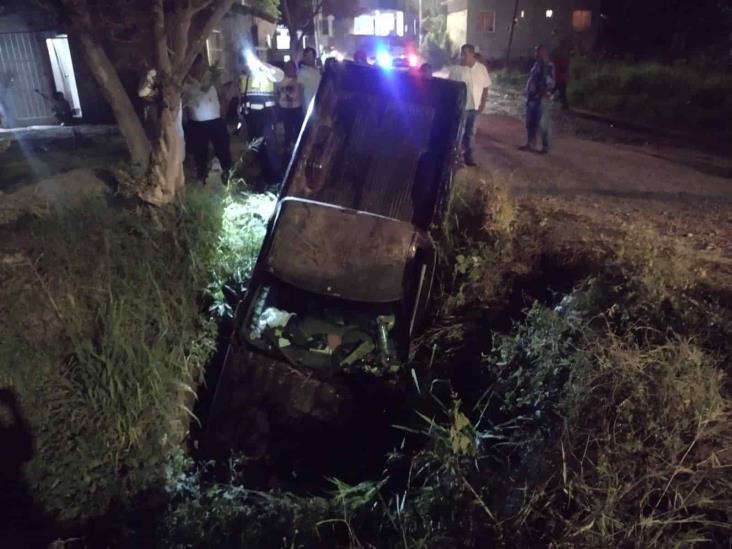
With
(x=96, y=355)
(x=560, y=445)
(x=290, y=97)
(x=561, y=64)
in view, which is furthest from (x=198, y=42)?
(x=561, y=64)

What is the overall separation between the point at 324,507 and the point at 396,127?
329cm

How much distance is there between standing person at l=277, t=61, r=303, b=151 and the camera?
7516 mm

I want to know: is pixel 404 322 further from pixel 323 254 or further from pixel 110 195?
pixel 110 195

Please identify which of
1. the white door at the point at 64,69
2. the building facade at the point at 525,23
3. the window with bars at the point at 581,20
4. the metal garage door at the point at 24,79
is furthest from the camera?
the window with bars at the point at 581,20

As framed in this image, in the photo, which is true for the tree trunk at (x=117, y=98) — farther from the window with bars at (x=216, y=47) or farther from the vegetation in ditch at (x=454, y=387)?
the window with bars at (x=216, y=47)

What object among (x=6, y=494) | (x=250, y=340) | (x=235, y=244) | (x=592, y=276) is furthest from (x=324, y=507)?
(x=235, y=244)

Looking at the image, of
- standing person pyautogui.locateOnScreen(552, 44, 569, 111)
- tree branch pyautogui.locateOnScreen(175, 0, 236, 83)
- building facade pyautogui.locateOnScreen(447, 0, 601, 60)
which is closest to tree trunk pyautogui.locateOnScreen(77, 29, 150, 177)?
tree branch pyautogui.locateOnScreen(175, 0, 236, 83)

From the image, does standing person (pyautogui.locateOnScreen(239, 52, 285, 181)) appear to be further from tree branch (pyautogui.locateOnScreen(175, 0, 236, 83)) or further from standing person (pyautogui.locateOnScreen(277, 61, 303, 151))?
tree branch (pyautogui.locateOnScreen(175, 0, 236, 83))

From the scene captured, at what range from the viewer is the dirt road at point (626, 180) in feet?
16.8

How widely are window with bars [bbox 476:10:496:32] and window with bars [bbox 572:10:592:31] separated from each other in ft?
12.8

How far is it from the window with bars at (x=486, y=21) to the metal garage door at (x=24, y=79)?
23.8 meters

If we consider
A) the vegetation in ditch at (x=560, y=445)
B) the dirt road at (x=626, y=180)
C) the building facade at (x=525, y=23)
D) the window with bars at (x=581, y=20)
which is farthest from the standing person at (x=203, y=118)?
the window with bars at (x=581, y=20)

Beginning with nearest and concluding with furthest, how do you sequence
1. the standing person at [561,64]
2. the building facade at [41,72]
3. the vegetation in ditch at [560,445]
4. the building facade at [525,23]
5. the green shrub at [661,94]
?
the vegetation in ditch at [560,445]
the building facade at [41,72]
the green shrub at [661,94]
the standing person at [561,64]
the building facade at [525,23]

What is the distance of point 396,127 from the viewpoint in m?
4.94
